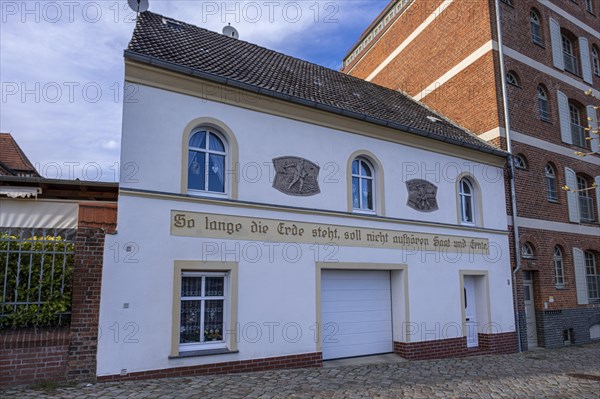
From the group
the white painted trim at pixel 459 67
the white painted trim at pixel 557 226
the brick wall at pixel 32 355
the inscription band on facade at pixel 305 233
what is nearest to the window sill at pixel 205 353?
the brick wall at pixel 32 355

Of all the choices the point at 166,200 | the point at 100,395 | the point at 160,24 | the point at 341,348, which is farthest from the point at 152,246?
the point at 160,24

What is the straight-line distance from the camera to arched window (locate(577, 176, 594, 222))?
57.4 ft

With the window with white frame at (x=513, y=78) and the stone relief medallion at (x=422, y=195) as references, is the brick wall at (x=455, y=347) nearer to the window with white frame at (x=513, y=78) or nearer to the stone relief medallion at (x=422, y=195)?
the stone relief medallion at (x=422, y=195)

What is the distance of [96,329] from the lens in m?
7.82

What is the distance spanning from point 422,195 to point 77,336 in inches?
352

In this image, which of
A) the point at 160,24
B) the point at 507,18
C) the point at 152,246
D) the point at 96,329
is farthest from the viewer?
the point at 507,18

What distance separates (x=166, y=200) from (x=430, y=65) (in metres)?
13.6

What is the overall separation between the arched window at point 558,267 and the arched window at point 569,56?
736cm

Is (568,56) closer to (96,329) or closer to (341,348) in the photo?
(341,348)

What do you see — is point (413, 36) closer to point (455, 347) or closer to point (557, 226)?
point (557, 226)

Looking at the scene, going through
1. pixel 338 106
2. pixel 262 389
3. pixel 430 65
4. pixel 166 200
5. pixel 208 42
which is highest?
pixel 430 65

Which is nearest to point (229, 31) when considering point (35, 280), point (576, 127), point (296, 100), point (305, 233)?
point (296, 100)

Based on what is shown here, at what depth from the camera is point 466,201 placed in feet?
46.4

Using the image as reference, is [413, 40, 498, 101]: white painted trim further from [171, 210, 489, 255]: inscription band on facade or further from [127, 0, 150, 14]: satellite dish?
[127, 0, 150, 14]: satellite dish
